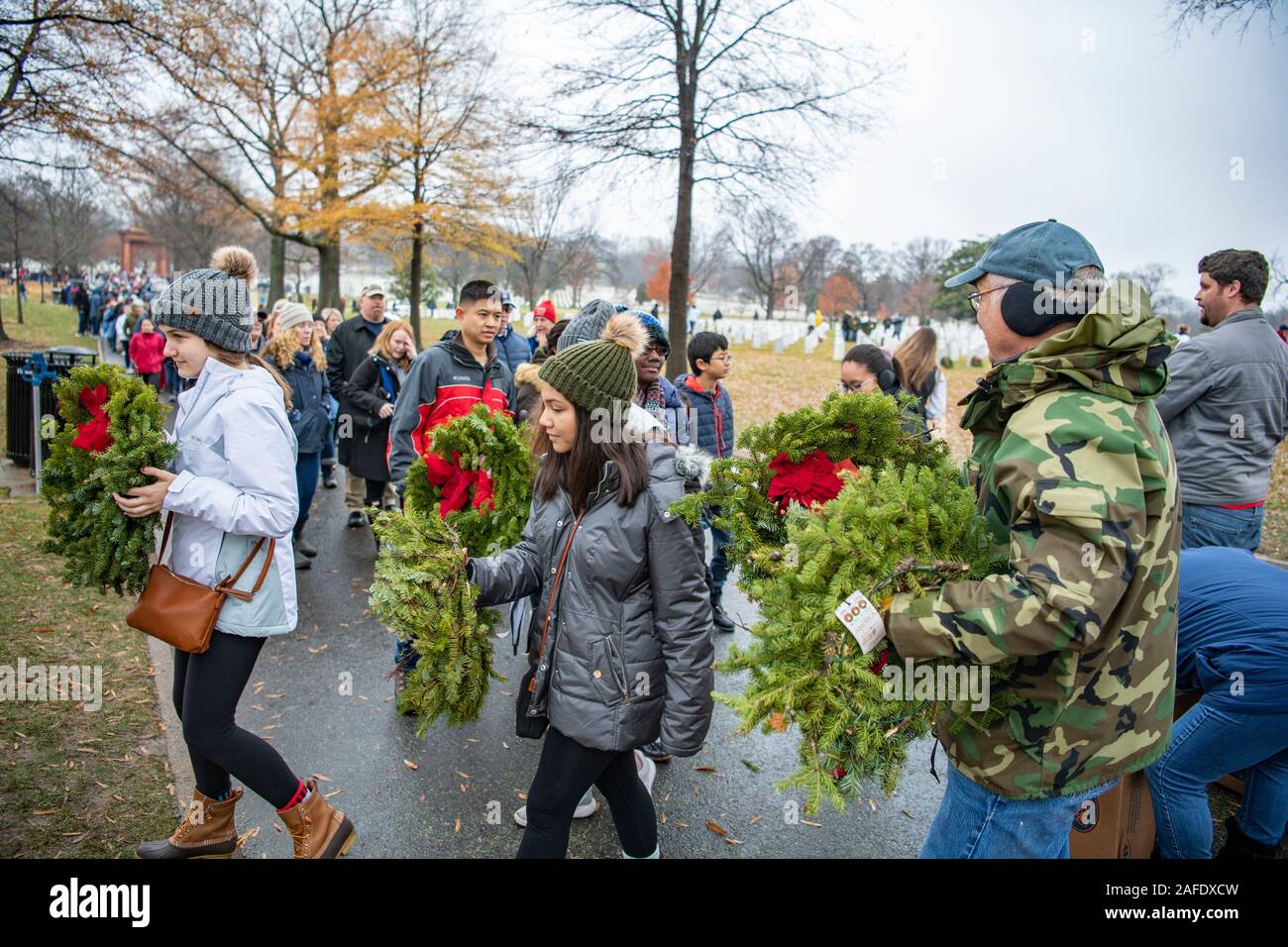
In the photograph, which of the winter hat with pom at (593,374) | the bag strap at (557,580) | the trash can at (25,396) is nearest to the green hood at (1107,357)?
the winter hat with pom at (593,374)

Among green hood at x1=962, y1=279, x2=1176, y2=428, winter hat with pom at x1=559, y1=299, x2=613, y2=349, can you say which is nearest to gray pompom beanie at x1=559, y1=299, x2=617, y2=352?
winter hat with pom at x1=559, y1=299, x2=613, y2=349

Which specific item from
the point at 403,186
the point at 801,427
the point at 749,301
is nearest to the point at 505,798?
the point at 801,427

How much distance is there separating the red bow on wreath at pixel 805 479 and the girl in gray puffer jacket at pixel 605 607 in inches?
15.0

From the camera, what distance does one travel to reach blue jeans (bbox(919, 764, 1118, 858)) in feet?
7.39

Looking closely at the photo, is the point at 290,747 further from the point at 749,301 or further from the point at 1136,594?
the point at 749,301

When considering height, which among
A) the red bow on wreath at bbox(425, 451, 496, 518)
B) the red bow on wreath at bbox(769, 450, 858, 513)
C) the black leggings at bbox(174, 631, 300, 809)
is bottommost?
the black leggings at bbox(174, 631, 300, 809)

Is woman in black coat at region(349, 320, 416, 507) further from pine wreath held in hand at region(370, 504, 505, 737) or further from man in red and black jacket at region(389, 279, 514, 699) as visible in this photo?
pine wreath held in hand at region(370, 504, 505, 737)

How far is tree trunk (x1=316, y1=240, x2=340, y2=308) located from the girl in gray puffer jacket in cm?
2184

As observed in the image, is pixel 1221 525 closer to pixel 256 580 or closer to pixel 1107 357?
pixel 1107 357

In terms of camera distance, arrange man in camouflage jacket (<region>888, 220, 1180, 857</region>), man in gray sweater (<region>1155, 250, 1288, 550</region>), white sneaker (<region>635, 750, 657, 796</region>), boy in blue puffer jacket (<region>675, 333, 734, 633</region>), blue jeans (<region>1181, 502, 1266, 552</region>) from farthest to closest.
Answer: boy in blue puffer jacket (<region>675, 333, 734, 633</region>) → blue jeans (<region>1181, 502, 1266, 552</region>) → man in gray sweater (<region>1155, 250, 1288, 550</region>) → white sneaker (<region>635, 750, 657, 796</region>) → man in camouflage jacket (<region>888, 220, 1180, 857</region>)

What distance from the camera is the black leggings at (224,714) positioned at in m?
3.06

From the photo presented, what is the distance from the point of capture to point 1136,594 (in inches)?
80.7

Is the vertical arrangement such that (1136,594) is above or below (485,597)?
above

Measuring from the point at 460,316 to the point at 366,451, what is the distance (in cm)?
287
